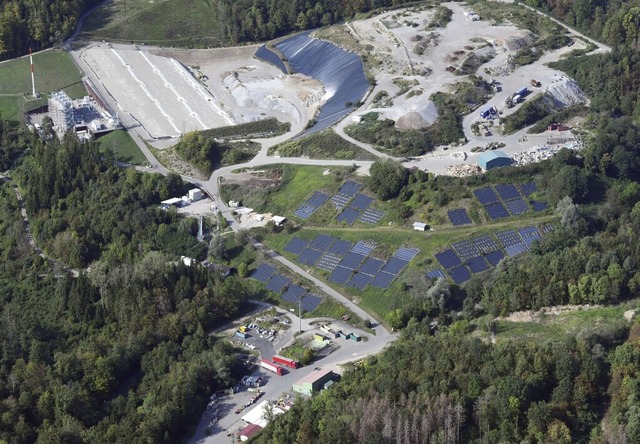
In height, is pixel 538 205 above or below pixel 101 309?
below

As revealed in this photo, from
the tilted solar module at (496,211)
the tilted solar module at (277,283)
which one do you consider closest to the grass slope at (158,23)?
the tilted solar module at (277,283)

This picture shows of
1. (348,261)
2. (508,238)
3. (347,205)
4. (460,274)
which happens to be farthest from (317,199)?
(508,238)

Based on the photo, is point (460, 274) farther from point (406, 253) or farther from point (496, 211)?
point (496, 211)

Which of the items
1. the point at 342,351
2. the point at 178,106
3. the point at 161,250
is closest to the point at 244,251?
the point at 161,250

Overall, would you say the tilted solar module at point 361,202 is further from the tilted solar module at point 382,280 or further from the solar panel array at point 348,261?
the tilted solar module at point 382,280

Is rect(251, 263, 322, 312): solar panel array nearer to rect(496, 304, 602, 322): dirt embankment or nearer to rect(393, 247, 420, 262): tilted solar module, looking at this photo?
rect(393, 247, 420, 262): tilted solar module

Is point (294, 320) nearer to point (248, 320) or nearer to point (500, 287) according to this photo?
point (248, 320)

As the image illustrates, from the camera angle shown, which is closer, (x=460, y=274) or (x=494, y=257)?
(x=460, y=274)
